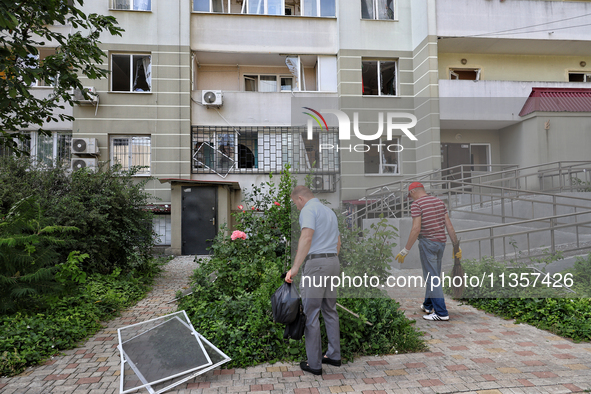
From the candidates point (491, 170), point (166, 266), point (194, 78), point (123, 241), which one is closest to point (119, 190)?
point (123, 241)

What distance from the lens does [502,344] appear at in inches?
175

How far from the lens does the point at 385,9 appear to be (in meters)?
14.2

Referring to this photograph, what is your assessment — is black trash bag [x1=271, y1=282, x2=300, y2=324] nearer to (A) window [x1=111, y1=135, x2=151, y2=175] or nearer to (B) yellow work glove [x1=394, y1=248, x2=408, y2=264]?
(B) yellow work glove [x1=394, y1=248, x2=408, y2=264]

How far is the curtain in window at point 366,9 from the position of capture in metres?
14.6

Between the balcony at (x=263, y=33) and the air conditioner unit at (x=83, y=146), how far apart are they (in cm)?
525

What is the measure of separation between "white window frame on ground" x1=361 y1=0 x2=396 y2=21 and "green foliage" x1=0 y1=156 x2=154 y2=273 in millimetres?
10434

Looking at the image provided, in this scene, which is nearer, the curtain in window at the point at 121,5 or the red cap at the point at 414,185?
the red cap at the point at 414,185

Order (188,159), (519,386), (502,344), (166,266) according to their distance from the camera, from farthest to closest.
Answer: (188,159) < (166,266) < (502,344) < (519,386)

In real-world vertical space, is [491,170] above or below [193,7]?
below

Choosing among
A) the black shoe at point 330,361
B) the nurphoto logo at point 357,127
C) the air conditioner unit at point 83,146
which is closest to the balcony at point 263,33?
the air conditioner unit at point 83,146

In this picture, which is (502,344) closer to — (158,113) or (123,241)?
(123,241)

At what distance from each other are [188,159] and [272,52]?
534 centimetres

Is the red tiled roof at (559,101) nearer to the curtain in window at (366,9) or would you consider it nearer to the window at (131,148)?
the curtain in window at (366,9)

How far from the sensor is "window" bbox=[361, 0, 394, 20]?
1398cm
